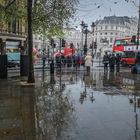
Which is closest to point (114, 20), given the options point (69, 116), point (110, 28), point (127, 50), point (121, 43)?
point (110, 28)

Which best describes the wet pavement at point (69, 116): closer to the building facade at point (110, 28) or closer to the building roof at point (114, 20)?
the building facade at point (110, 28)

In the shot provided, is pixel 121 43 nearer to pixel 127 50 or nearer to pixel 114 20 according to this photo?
pixel 127 50

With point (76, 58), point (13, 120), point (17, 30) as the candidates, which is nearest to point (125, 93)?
point (13, 120)

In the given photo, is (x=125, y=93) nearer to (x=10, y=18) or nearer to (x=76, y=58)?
(x=10, y=18)

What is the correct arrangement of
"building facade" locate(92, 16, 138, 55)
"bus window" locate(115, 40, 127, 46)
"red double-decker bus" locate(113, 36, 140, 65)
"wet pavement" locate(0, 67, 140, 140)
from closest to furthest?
"wet pavement" locate(0, 67, 140, 140)
"red double-decker bus" locate(113, 36, 140, 65)
"bus window" locate(115, 40, 127, 46)
"building facade" locate(92, 16, 138, 55)

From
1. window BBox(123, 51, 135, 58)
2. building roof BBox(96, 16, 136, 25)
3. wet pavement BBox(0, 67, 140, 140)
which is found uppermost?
building roof BBox(96, 16, 136, 25)

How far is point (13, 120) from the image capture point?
9406mm

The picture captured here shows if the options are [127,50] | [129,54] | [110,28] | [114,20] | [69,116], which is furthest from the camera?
[114,20]

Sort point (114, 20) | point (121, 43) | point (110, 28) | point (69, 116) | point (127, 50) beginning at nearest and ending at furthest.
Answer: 1. point (69, 116)
2. point (127, 50)
3. point (121, 43)
4. point (110, 28)
5. point (114, 20)

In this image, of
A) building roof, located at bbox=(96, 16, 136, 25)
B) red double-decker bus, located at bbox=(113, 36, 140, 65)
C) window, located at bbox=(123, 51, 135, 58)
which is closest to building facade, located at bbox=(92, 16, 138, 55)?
building roof, located at bbox=(96, 16, 136, 25)

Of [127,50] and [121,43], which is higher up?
[121,43]

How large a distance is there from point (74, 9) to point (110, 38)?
124m

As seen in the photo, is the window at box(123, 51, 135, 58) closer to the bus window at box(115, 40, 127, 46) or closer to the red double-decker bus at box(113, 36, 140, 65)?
the red double-decker bus at box(113, 36, 140, 65)

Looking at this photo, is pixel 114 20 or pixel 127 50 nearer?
pixel 127 50
